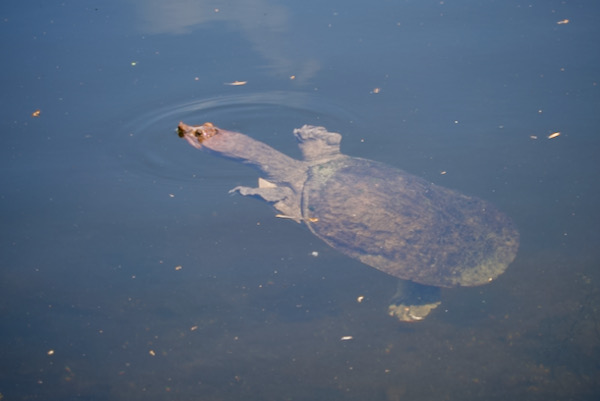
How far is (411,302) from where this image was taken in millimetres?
3807

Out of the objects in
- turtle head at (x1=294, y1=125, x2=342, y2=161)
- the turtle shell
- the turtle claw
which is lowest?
the turtle claw

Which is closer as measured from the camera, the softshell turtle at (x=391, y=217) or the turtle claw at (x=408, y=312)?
the turtle claw at (x=408, y=312)

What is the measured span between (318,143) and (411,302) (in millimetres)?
2057

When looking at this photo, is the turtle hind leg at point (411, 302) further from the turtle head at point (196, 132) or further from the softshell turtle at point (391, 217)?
the turtle head at point (196, 132)

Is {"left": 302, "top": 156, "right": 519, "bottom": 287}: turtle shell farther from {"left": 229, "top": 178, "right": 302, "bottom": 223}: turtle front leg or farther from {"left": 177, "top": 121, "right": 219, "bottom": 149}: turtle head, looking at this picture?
{"left": 177, "top": 121, "right": 219, "bottom": 149}: turtle head

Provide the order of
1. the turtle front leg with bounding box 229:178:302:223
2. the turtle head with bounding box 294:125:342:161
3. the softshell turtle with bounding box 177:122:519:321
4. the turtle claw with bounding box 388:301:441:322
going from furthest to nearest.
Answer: the turtle head with bounding box 294:125:342:161, the turtle front leg with bounding box 229:178:302:223, the softshell turtle with bounding box 177:122:519:321, the turtle claw with bounding box 388:301:441:322

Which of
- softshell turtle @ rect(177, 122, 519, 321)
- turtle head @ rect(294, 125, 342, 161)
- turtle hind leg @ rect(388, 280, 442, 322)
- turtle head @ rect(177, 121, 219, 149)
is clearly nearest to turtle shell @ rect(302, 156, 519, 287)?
softshell turtle @ rect(177, 122, 519, 321)

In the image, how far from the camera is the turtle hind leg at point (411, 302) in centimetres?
376

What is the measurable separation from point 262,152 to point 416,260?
6.62 feet

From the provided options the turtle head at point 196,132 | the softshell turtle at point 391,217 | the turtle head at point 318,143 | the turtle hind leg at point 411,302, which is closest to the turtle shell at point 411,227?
the softshell turtle at point 391,217

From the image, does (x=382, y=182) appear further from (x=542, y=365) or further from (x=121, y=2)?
(x=121, y=2)

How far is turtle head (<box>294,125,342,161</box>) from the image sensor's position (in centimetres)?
497

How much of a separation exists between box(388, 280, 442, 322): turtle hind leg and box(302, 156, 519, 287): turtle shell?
0.13 m

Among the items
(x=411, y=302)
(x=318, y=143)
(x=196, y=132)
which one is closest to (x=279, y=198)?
(x=318, y=143)
